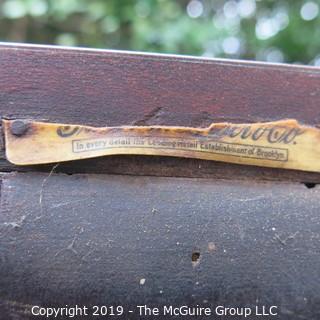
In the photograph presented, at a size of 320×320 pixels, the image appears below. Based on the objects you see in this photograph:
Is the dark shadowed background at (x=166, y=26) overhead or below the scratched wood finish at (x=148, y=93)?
below

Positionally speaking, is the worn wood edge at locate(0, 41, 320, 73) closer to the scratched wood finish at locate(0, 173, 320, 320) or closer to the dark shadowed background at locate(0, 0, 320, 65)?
the scratched wood finish at locate(0, 173, 320, 320)

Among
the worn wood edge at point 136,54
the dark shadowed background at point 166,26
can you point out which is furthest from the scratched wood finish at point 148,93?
the dark shadowed background at point 166,26

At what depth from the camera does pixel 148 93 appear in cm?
70

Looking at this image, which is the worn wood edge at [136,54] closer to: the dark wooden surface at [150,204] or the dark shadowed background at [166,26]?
the dark wooden surface at [150,204]

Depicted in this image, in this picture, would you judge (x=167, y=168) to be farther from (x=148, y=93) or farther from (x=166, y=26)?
(x=166, y=26)

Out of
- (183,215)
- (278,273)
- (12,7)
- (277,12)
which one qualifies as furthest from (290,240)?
(277,12)

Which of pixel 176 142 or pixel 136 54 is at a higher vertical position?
pixel 136 54

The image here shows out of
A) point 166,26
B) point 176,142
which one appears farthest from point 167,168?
point 166,26

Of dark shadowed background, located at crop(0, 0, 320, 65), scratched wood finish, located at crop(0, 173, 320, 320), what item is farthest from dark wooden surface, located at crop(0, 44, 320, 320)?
dark shadowed background, located at crop(0, 0, 320, 65)

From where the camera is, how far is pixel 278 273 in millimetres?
712

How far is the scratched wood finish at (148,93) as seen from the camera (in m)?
0.69

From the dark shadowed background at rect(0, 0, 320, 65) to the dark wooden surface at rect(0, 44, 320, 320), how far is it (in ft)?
3.72

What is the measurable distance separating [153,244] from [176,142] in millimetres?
151

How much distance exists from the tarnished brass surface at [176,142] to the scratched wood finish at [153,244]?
Result: 0.13 ft
